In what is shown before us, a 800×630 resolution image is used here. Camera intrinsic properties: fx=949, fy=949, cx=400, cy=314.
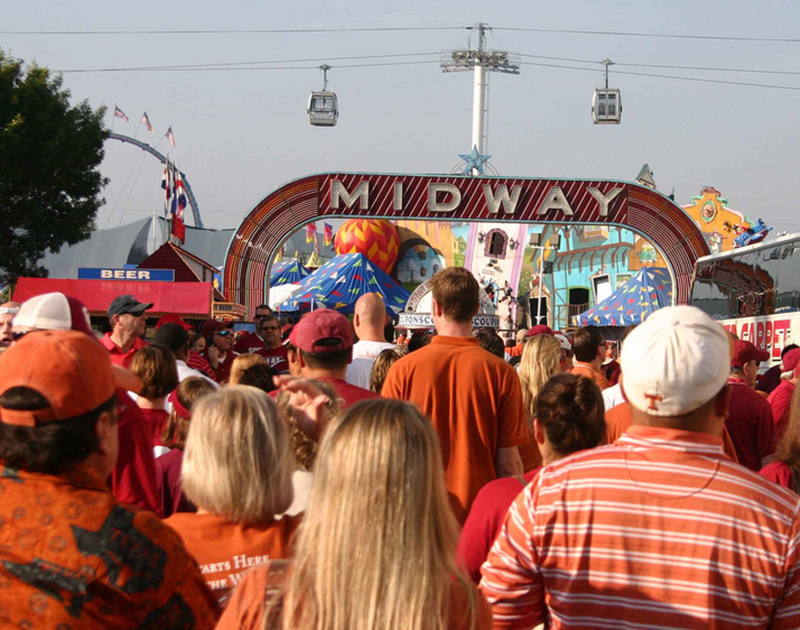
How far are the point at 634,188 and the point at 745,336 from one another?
5.96 m

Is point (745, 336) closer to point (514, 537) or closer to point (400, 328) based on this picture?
point (514, 537)

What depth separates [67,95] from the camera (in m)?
25.0

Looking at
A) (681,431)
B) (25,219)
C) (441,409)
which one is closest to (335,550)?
(681,431)

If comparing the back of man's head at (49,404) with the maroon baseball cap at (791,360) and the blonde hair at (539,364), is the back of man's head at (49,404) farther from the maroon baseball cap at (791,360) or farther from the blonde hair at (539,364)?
the maroon baseball cap at (791,360)

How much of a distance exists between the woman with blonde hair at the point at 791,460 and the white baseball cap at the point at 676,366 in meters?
1.48

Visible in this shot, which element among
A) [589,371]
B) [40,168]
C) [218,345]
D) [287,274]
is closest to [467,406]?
[589,371]

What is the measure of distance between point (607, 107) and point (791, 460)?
83.6 ft

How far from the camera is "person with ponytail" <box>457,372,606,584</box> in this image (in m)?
2.96

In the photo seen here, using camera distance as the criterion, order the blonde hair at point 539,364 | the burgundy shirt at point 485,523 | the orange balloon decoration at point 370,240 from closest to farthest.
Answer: the burgundy shirt at point 485,523 → the blonde hair at point 539,364 → the orange balloon decoration at point 370,240

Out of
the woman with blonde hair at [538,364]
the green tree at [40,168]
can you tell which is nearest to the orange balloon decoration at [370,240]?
the green tree at [40,168]

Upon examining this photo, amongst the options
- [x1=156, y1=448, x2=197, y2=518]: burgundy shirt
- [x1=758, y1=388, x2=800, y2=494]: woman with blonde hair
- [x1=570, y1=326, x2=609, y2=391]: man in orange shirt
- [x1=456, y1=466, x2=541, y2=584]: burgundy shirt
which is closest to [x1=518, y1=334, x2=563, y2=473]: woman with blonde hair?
[x1=570, y1=326, x2=609, y2=391]: man in orange shirt

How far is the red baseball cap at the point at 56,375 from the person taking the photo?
2113 mm

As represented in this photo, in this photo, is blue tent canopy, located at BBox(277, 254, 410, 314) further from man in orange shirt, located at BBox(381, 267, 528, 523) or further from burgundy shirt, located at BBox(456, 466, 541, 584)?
burgundy shirt, located at BBox(456, 466, 541, 584)

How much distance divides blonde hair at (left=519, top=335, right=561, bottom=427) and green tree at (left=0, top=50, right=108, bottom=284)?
A: 19.5 meters
